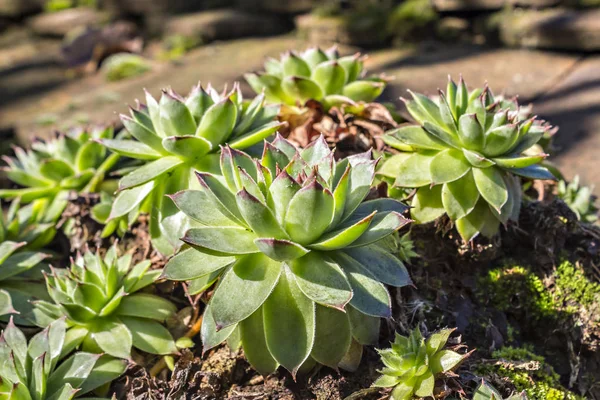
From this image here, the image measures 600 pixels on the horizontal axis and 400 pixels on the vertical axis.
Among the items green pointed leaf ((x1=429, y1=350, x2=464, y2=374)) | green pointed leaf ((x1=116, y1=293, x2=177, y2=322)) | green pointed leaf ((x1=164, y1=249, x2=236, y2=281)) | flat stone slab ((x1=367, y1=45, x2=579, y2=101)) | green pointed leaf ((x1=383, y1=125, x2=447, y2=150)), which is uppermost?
green pointed leaf ((x1=383, y1=125, x2=447, y2=150))

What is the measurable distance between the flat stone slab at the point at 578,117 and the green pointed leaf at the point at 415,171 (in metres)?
1.74

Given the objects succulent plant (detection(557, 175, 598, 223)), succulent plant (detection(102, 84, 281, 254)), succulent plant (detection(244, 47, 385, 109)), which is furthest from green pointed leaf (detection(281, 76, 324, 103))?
succulent plant (detection(557, 175, 598, 223))

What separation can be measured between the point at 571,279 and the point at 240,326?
1.38 meters

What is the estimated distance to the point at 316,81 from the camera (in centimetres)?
254

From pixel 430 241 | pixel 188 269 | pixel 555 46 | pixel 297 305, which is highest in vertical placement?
pixel 188 269

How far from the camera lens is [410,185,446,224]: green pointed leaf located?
2105 mm

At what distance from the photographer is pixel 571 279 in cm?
221

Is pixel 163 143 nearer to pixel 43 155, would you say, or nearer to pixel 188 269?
pixel 188 269

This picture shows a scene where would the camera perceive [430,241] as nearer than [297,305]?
No

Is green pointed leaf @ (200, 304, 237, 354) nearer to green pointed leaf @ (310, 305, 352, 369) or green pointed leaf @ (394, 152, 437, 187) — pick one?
green pointed leaf @ (310, 305, 352, 369)

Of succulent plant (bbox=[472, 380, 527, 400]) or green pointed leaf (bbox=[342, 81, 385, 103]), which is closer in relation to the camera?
succulent plant (bbox=[472, 380, 527, 400])

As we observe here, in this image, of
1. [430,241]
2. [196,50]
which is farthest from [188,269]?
[196,50]

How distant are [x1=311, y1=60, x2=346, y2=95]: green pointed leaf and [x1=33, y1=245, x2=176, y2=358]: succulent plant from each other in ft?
3.71

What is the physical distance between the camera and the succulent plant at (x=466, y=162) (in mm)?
1997
